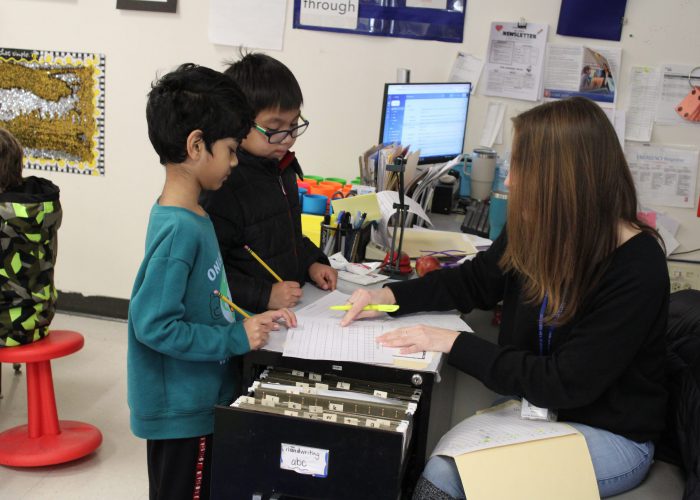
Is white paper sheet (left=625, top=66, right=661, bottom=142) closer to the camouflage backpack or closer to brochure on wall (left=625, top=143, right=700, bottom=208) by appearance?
brochure on wall (left=625, top=143, right=700, bottom=208)

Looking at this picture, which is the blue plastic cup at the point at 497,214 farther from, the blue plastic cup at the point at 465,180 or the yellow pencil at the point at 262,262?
the yellow pencil at the point at 262,262

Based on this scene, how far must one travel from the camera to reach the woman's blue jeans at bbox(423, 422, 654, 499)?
1.38m

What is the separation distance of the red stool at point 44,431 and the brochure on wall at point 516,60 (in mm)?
2011

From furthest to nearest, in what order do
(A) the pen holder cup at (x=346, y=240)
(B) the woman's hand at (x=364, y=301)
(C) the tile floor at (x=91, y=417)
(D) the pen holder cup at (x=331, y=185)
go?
(D) the pen holder cup at (x=331, y=185) → (C) the tile floor at (x=91, y=417) → (A) the pen holder cup at (x=346, y=240) → (B) the woman's hand at (x=364, y=301)

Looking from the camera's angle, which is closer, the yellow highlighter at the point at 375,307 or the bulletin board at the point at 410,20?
the yellow highlighter at the point at 375,307

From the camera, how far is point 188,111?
1433 mm

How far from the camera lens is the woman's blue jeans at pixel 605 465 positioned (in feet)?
4.54

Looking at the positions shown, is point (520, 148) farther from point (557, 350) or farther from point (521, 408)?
point (521, 408)

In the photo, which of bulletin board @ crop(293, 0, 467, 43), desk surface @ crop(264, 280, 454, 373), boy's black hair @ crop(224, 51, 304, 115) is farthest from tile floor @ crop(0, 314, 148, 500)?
bulletin board @ crop(293, 0, 467, 43)

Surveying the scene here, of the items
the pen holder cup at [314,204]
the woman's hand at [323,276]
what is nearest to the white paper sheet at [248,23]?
the pen holder cup at [314,204]

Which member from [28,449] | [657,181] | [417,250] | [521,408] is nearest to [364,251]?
[417,250]

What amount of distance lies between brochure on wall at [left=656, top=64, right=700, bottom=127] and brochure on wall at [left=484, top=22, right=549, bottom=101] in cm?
50

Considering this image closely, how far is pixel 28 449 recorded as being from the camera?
2.41 m

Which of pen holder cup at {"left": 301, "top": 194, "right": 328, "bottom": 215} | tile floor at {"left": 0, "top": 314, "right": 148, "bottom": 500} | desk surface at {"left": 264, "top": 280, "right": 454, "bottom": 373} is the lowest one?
tile floor at {"left": 0, "top": 314, "right": 148, "bottom": 500}
